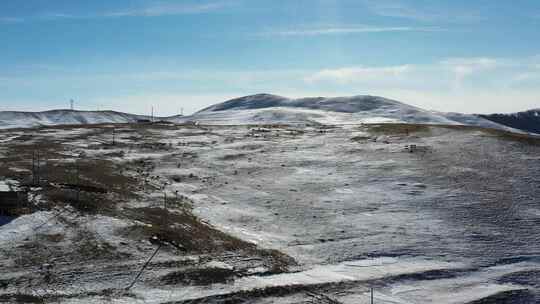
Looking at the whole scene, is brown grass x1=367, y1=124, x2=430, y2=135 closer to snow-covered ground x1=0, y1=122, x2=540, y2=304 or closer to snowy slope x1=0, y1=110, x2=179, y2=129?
snow-covered ground x1=0, y1=122, x2=540, y2=304

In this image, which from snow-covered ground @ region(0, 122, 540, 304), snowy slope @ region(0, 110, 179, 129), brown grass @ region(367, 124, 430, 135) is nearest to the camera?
snow-covered ground @ region(0, 122, 540, 304)

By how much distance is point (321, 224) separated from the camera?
29984 millimetres

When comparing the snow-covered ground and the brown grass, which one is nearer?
the snow-covered ground

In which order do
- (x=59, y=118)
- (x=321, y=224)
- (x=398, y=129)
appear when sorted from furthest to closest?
(x=59, y=118), (x=398, y=129), (x=321, y=224)

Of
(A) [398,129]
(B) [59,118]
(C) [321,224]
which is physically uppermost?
(B) [59,118]

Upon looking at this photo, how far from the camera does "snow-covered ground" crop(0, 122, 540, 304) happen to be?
19609 mm

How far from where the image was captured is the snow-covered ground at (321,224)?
19609 millimetres

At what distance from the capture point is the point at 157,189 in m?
36.4

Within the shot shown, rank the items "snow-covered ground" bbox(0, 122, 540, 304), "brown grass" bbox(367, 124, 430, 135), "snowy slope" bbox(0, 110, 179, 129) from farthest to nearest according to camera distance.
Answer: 1. "snowy slope" bbox(0, 110, 179, 129)
2. "brown grass" bbox(367, 124, 430, 135)
3. "snow-covered ground" bbox(0, 122, 540, 304)

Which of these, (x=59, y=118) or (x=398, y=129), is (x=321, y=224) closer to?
(x=398, y=129)

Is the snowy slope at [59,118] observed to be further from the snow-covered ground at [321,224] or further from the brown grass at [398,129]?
the snow-covered ground at [321,224]

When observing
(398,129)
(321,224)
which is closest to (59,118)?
(398,129)

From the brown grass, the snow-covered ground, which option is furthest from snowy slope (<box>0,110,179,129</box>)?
the snow-covered ground

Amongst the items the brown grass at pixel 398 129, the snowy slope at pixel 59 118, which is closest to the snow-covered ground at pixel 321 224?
the brown grass at pixel 398 129
